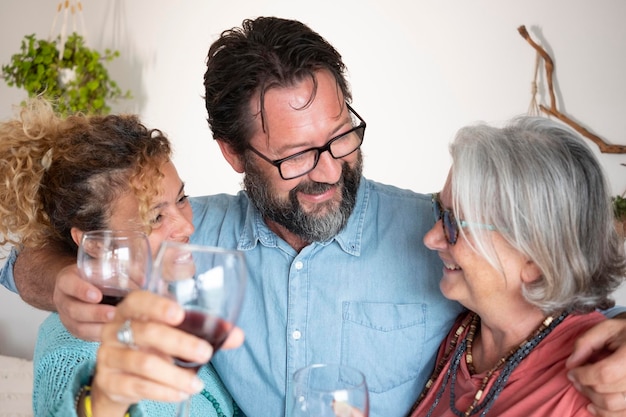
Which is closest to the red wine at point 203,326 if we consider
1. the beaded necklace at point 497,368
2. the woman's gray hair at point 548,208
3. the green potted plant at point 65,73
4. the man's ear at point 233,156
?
the woman's gray hair at point 548,208

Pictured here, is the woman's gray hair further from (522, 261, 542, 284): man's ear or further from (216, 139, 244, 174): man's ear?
(216, 139, 244, 174): man's ear

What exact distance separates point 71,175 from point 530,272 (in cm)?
111

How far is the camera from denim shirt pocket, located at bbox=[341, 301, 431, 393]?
6.03 feet

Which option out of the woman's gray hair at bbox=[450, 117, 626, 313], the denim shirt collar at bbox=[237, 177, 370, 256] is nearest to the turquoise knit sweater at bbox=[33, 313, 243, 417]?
the denim shirt collar at bbox=[237, 177, 370, 256]

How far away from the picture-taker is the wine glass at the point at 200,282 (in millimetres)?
882

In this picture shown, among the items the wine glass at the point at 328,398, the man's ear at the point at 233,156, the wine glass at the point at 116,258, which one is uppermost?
the man's ear at the point at 233,156

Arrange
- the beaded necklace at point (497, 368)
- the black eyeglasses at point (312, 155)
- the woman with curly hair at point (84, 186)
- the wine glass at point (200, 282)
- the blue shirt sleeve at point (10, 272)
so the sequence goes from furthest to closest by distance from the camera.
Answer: the blue shirt sleeve at point (10, 272) → the black eyeglasses at point (312, 155) → the woman with curly hair at point (84, 186) → the beaded necklace at point (497, 368) → the wine glass at point (200, 282)

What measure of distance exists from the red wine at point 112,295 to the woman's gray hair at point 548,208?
72 cm

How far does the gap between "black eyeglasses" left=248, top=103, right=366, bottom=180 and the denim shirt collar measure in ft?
0.57

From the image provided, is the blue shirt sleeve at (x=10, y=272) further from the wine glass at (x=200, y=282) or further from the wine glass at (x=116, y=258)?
the wine glass at (x=200, y=282)

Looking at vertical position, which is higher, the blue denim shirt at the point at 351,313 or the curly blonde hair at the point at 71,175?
the curly blonde hair at the point at 71,175

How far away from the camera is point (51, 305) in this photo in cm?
179

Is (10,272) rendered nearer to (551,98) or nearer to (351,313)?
(351,313)

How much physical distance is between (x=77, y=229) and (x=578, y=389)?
121 cm
